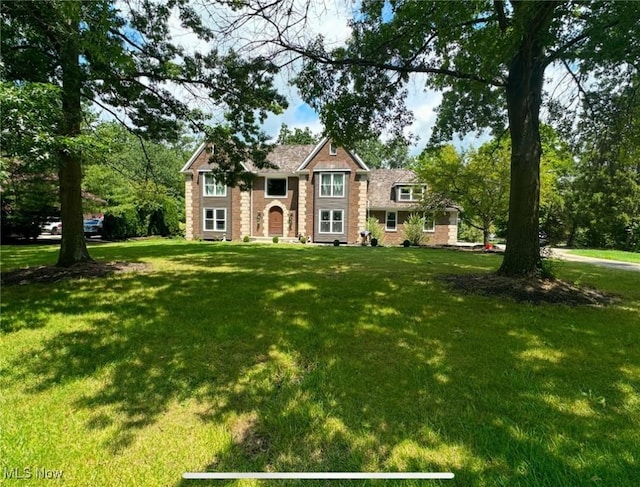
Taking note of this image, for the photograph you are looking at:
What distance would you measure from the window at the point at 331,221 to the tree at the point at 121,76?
51.3 ft

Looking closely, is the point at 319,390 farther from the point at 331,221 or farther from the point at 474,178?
the point at 331,221

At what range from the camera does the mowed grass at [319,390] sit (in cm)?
233

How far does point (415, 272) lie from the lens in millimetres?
9625

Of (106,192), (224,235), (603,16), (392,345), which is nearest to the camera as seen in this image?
(392,345)

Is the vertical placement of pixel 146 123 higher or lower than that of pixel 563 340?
higher

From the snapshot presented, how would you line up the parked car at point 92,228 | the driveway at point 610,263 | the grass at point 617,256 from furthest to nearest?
the parked car at point 92,228, the grass at point 617,256, the driveway at point 610,263

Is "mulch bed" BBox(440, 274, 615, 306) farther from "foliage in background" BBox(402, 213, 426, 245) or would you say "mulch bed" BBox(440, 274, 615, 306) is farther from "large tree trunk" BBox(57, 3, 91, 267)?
"foliage in background" BBox(402, 213, 426, 245)

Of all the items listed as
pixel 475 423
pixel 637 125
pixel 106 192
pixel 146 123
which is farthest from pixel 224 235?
pixel 475 423

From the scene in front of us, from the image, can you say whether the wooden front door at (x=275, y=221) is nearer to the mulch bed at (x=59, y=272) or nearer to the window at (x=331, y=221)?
the window at (x=331, y=221)

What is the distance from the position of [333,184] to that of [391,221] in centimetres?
631

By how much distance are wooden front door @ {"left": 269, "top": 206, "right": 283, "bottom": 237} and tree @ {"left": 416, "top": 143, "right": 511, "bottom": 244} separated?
1175cm

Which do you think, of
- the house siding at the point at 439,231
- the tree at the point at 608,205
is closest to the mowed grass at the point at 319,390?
the tree at the point at 608,205

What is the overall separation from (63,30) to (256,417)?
21.7 ft

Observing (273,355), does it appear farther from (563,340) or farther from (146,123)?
(146,123)
